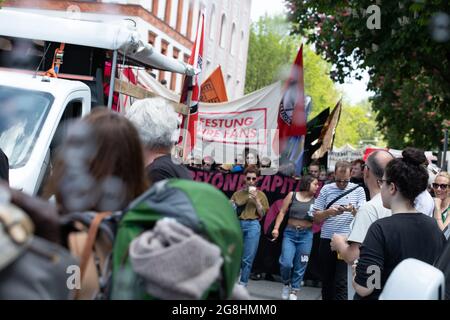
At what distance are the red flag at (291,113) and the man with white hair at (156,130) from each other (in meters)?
8.01

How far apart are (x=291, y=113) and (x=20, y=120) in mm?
6845

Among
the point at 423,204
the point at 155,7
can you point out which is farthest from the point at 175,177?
the point at 155,7

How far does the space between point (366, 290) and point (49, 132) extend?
2.80 m

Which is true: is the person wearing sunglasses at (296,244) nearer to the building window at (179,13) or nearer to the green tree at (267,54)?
the building window at (179,13)

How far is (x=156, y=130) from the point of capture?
12.3 feet

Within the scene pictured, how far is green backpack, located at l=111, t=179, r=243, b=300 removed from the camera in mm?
1881

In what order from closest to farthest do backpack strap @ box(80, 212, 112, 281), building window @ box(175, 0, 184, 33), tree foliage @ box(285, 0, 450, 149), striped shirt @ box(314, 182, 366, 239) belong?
backpack strap @ box(80, 212, 112, 281)
striped shirt @ box(314, 182, 366, 239)
tree foliage @ box(285, 0, 450, 149)
building window @ box(175, 0, 184, 33)

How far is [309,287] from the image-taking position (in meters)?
10.5

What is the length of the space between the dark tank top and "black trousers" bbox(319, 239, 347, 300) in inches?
85.3

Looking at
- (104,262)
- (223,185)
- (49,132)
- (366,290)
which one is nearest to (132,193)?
(104,262)

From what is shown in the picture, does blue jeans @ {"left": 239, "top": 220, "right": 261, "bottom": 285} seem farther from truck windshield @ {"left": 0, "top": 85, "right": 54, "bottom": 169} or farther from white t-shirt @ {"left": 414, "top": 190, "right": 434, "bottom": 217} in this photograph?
white t-shirt @ {"left": 414, "top": 190, "right": 434, "bottom": 217}

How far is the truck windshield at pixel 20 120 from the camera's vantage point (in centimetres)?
539

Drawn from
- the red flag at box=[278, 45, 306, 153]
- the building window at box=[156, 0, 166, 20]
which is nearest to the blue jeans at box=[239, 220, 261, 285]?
the red flag at box=[278, 45, 306, 153]

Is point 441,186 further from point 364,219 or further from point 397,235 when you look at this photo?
point 397,235
